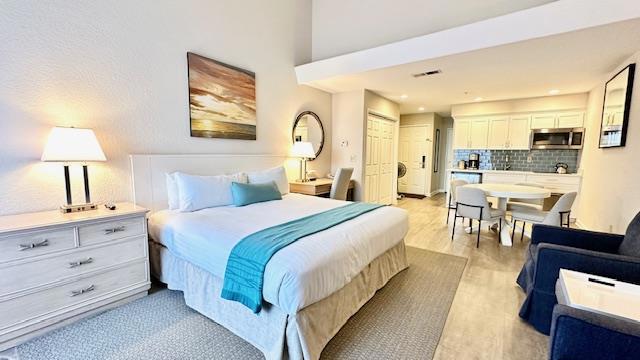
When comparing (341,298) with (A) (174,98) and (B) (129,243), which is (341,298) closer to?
(B) (129,243)

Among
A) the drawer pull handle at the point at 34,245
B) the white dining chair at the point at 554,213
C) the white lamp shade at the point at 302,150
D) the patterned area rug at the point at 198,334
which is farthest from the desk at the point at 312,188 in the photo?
the drawer pull handle at the point at 34,245

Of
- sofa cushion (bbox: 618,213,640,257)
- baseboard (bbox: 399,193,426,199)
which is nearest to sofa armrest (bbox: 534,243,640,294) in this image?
sofa cushion (bbox: 618,213,640,257)

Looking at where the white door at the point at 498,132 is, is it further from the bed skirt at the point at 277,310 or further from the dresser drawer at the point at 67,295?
the dresser drawer at the point at 67,295

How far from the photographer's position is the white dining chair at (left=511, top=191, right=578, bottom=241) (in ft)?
10.1

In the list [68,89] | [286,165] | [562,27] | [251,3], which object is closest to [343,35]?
[251,3]

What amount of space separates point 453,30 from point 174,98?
10.7 feet

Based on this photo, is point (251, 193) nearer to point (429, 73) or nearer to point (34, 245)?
point (34, 245)

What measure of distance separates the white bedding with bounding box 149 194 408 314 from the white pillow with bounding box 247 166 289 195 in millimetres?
546

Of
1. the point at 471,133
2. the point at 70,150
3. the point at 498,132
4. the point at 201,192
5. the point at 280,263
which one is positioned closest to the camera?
the point at 280,263

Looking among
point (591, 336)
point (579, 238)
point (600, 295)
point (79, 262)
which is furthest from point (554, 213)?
point (79, 262)

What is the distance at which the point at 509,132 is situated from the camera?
18.9ft

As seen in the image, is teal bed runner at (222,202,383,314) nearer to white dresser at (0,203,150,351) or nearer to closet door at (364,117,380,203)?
white dresser at (0,203,150,351)

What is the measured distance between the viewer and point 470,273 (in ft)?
9.45

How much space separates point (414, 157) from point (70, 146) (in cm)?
757
